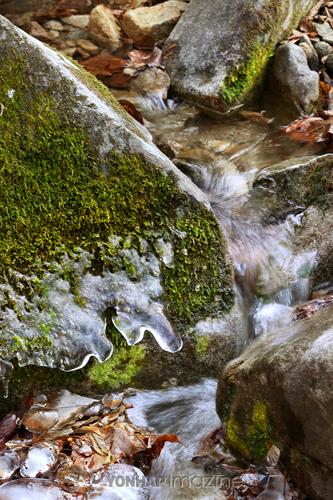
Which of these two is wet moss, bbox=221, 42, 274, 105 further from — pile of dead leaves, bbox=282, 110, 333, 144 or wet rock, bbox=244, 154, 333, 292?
wet rock, bbox=244, 154, 333, 292

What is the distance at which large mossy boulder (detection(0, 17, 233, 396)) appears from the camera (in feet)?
10.1

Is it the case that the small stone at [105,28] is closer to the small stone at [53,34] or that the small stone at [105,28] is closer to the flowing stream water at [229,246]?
the small stone at [53,34]

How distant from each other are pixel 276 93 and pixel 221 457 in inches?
165

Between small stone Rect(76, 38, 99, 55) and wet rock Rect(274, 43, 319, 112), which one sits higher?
small stone Rect(76, 38, 99, 55)

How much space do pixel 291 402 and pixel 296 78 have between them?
13.9ft

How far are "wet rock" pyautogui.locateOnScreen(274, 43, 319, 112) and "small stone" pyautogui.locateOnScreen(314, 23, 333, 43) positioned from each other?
0.55 m

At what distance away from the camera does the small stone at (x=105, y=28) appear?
22.4ft

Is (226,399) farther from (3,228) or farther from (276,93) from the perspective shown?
(276,93)

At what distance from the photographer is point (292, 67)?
6004 millimetres

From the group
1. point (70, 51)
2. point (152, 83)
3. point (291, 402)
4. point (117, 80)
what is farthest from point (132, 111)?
point (291, 402)

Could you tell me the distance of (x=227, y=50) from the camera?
5961 millimetres

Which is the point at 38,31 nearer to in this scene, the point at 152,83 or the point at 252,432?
the point at 152,83

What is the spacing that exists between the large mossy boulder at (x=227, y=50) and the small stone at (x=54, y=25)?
1.51 m

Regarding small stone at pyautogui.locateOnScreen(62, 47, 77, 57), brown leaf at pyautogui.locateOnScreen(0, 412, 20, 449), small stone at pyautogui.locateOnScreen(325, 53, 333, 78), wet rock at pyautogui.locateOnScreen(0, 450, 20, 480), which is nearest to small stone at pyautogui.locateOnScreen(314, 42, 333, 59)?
small stone at pyautogui.locateOnScreen(325, 53, 333, 78)
